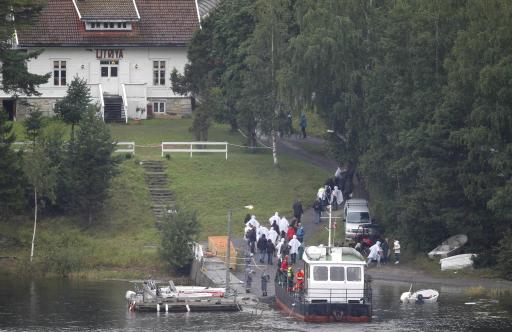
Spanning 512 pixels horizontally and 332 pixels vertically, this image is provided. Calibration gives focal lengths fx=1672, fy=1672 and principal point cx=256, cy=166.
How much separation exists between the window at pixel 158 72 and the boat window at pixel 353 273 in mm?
49125

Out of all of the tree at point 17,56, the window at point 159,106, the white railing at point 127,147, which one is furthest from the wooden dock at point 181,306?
the window at point 159,106

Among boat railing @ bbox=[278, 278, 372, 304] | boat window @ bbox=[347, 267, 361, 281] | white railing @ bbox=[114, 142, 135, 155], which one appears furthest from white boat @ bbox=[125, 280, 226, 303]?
white railing @ bbox=[114, 142, 135, 155]

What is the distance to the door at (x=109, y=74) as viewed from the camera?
112812mm

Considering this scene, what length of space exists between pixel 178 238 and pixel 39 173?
8.44 m

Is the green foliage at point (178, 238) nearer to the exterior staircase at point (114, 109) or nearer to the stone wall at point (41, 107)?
the exterior staircase at point (114, 109)

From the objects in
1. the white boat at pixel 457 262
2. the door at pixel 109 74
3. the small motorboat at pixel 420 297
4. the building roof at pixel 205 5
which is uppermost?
the building roof at pixel 205 5

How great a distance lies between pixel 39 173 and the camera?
82750 millimetres

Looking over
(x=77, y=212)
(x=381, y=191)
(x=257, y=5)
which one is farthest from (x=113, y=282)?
(x=257, y=5)

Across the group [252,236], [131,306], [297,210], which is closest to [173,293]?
[131,306]

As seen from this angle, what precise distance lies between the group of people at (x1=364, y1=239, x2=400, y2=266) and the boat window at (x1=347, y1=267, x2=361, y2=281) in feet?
40.0

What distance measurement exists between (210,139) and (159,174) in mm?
10841

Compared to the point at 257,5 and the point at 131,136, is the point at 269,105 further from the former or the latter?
the point at 131,136

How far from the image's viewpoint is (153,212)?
3482 inches

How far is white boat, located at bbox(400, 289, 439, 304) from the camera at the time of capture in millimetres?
70750
